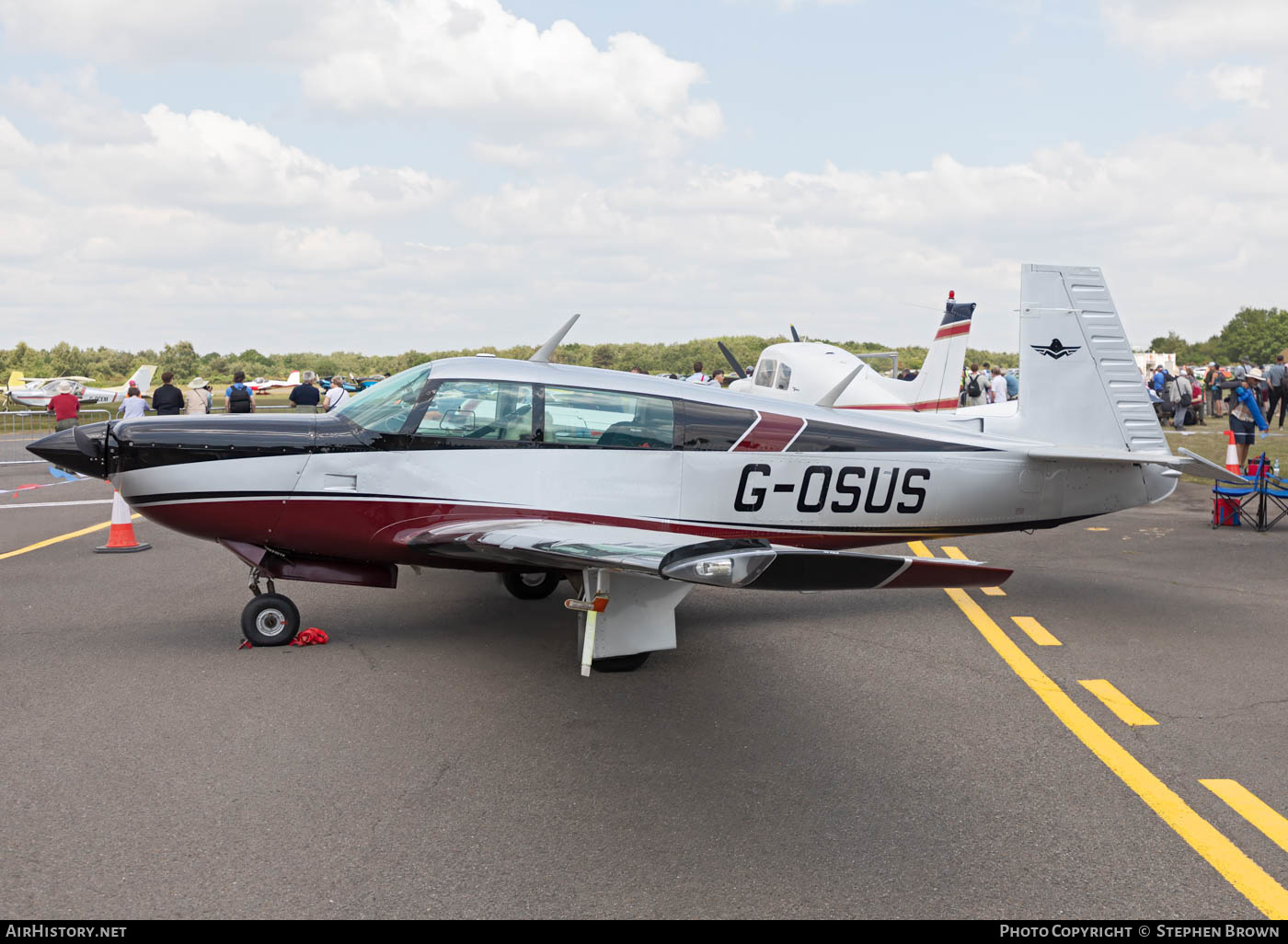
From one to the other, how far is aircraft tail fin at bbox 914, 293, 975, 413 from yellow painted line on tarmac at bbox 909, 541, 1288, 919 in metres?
12.7

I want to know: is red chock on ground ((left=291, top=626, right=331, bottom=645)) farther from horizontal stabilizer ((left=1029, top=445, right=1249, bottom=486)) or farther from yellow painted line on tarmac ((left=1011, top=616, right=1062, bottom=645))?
horizontal stabilizer ((left=1029, top=445, right=1249, bottom=486))

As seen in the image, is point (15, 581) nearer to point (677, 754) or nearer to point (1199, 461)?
point (677, 754)

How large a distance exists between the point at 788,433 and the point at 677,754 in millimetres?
2709

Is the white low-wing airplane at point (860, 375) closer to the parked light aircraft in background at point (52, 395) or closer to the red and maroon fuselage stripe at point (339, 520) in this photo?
the red and maroon fuselage stripe at point (339, 520)

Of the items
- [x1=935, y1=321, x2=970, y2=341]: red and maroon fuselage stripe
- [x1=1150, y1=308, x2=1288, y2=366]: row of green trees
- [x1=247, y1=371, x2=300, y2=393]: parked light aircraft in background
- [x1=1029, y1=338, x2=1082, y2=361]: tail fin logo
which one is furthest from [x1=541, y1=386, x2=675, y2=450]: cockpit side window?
[x1=1150, y1=308, x2=1288, y2=366]: row of green trees

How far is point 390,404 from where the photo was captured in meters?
6.43

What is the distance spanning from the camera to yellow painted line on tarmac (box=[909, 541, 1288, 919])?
10.8 feet

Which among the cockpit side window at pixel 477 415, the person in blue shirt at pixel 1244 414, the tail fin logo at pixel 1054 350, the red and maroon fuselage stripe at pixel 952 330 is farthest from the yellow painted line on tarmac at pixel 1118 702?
the red and maroon fuselage stripe at pixel 952 330

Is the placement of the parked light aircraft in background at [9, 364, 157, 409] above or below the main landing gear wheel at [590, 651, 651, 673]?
above

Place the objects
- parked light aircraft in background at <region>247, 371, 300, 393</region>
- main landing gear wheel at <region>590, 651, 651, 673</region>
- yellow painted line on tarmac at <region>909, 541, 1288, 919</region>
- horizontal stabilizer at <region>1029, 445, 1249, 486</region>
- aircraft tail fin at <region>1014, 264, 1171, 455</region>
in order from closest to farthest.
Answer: yellow painted line on tarmac at <region>909, 541, 1288, 919</region>
main landing gear wheel at <region>590, 651, 651, 673</region>
horizontal stabilizer at <region>1029, 445, 1249, 486</region>
aircraft tail fin at <region>1014, 264, 1171, 455</region>
parked light aircraft in background at <region>247, 371, 300, 393</region>

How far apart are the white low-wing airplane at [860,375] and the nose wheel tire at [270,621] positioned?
344 inches

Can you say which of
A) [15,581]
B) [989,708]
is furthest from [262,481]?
[989,708]

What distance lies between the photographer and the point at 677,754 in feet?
15.2

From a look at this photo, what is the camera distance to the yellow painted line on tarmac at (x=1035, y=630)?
21.8 feet
